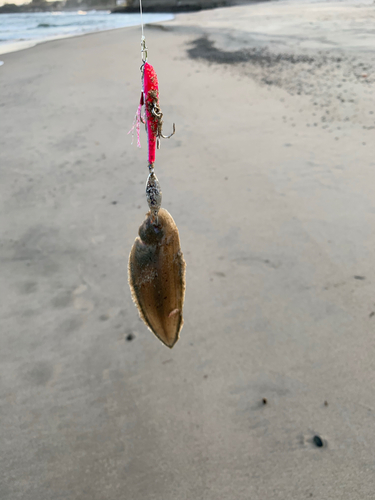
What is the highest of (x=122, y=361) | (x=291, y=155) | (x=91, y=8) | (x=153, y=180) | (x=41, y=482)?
(x=91, y=8)

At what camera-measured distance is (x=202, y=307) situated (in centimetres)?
390

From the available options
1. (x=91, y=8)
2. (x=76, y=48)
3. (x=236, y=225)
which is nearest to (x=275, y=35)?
(x=76, y=48)

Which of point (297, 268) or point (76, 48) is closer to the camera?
point (297, 268)

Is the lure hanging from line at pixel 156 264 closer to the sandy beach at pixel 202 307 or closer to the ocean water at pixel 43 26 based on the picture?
the sandy beach at pixel 202 307

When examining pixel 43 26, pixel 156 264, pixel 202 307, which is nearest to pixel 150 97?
pixel 156 264

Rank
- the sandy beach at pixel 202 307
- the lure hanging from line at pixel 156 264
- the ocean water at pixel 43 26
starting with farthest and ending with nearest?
the ocean water at pixel 43 26 → the sandy beach at pixel 202 307 → the lure hanging from line at pixel 156 264

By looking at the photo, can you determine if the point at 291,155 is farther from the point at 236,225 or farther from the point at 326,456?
the point at 326,456

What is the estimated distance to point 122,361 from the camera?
11.2 ft

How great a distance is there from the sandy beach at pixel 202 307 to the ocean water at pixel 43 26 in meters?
11.8

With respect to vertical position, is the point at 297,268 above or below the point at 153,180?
below

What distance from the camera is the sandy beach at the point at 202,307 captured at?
276cm

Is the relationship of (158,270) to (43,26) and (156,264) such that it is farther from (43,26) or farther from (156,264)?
(43,26)

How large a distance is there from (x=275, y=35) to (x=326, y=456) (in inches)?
590

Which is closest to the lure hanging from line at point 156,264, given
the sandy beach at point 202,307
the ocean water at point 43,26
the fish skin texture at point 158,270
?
the fish skin texture at point 158,270
